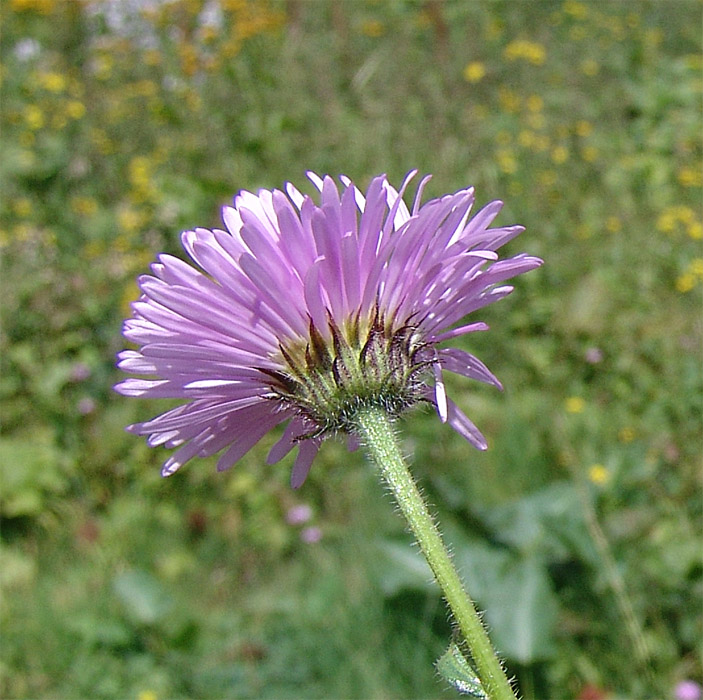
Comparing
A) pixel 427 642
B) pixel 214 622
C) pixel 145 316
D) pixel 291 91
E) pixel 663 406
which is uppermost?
pixel 145 316

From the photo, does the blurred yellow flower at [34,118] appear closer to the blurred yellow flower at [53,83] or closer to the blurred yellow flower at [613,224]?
the blurred yellow flower at [53,83]

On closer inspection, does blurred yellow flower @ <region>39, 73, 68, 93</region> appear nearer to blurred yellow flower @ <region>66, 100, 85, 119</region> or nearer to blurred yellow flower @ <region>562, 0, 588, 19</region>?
blurred yellow flower @ <region>66, 100, 85, 119</region>

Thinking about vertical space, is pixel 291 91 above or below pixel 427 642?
above

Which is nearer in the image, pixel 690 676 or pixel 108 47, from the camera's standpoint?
pixel 690 676

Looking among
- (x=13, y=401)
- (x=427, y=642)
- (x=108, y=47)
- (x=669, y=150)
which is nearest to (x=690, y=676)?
(x=427, y=642)

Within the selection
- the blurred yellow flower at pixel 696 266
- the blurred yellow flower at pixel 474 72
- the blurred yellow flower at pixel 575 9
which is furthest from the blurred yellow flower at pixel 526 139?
the blurred yellow flower at pixel 575 9

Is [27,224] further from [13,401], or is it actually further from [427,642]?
[427,642]

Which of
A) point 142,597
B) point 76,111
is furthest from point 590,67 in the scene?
point 142,597
